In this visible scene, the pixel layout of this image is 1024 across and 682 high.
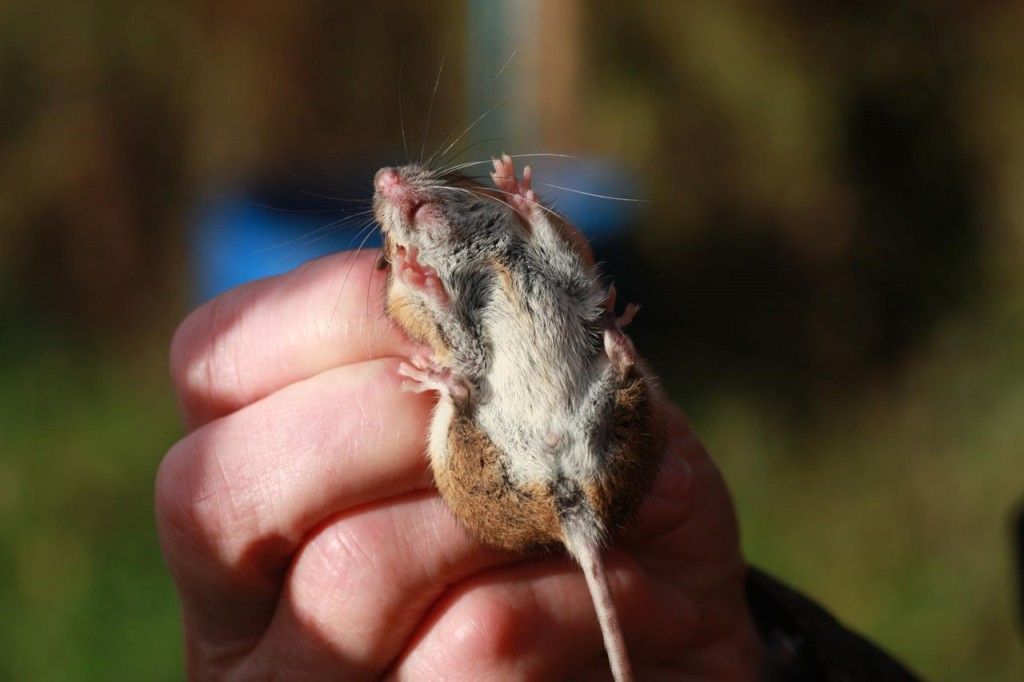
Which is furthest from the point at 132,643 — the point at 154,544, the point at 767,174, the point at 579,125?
the point at 767,174

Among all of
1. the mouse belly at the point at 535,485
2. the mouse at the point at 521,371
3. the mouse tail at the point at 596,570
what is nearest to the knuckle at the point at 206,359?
the mouse at the point at 521,371

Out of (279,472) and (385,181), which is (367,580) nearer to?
(279,472)

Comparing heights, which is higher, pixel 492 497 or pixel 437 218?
pixel 437 218

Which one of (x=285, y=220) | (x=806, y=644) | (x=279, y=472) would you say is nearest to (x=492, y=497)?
(x=279, y=472)

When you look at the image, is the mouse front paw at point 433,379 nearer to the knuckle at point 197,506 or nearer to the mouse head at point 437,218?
the mouse head at point 437,218

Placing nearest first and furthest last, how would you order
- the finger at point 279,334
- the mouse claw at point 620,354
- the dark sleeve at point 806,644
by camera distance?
the mouse claw at point 620,354
the finger at point 279,334
the dark sleeve at point 806,644

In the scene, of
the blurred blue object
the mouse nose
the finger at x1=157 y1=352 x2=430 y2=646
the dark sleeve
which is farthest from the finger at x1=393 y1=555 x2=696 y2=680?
the blurred blue object

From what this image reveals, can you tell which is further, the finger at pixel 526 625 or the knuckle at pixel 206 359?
the knuckle at pixel 206 359
